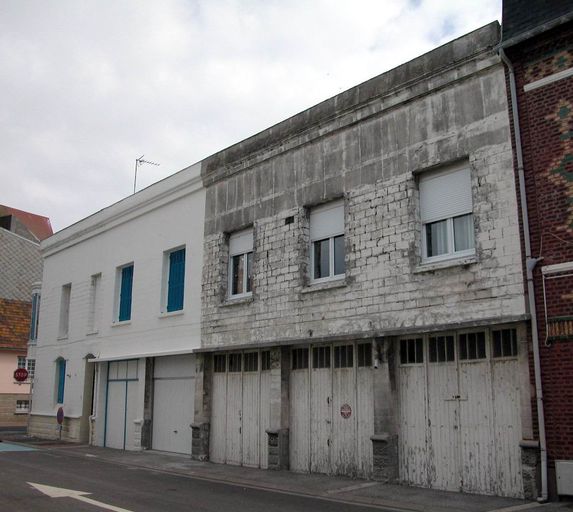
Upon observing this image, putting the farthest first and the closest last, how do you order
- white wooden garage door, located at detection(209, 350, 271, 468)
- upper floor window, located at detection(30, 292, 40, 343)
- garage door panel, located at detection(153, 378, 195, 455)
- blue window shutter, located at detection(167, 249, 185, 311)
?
upper floor window, located at detection(30, 292, 40, 343), blue window shutter, located at detection(167, 249, 185, 311), garage door panel, located at detection(153, 378, 195, 455), white wooden garage door, located at detection(209, 350, 271, 468)

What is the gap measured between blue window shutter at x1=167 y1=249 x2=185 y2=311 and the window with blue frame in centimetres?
770

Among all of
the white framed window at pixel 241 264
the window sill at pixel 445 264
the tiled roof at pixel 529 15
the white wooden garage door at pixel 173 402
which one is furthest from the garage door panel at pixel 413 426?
the white wooden garage door at pixel 173 402

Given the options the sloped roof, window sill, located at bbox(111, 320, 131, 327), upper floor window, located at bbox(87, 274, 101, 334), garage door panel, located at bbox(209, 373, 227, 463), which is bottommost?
garage door panel, located at bbox(209, 373, 227, 463)

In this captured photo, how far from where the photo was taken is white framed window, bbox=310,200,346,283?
557 inches

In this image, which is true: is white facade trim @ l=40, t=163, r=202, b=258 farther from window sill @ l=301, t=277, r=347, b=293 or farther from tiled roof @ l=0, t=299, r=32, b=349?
tiled roof @ l=0, t=299, r=32, b=349

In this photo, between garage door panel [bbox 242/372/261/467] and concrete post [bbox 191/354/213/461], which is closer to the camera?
garage door panel [bbox 242/372/261/467]

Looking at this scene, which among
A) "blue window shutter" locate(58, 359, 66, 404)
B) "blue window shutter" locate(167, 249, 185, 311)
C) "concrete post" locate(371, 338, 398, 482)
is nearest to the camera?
"concrete post" locate(371, 338, 398, 482)

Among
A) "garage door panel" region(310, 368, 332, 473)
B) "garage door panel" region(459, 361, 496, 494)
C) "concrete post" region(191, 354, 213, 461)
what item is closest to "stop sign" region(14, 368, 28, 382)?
"concrete post" region(191, 354, 213, 461)

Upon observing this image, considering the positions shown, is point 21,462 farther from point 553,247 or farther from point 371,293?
point 553,247

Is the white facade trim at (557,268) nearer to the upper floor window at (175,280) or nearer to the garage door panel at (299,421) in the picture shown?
the garage door panel at (299,421)

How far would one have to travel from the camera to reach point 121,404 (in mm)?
20500

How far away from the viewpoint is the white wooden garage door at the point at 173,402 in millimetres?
17703

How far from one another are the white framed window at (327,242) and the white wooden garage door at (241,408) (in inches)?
102

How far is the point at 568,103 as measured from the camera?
10391 mm
